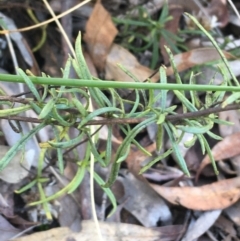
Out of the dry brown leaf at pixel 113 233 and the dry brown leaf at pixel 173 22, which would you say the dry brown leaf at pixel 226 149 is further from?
the dry brown leaf at pixel 173 22

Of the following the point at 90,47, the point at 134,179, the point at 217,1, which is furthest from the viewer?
the point at 217,1

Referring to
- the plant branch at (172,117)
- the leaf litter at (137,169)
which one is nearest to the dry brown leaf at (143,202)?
the leaf litter at (137,169)

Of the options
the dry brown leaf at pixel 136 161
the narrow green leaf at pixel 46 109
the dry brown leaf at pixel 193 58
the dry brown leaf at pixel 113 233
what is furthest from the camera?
the dry brown leaf at pixel 193 58

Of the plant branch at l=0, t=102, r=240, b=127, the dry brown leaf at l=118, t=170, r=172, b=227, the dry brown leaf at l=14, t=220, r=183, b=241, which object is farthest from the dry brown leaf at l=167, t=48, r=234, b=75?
the plant branch at l=0, t=102, r=240, b=127

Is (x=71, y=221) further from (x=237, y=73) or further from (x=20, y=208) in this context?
(x=237, y=73)

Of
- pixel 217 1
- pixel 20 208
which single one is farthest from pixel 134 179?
pixel 217 1

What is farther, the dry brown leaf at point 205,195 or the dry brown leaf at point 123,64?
the dry brown leaf at point 123,64

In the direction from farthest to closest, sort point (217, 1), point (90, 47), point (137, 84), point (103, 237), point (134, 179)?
point (217, 1)
point (90, 47)
point (134, 179)
point (103, 237)
point (137, 84)
